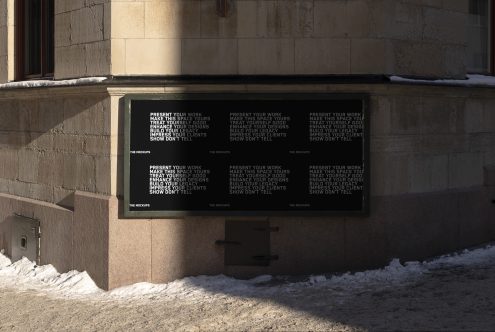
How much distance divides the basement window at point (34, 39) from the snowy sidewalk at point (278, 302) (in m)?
3.16

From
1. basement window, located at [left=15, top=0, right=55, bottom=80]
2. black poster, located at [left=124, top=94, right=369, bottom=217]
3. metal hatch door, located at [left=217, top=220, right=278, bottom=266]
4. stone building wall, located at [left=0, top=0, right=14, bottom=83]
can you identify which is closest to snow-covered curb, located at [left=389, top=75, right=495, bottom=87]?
black poster, located at [left=124, top=94, right=369, bottom=217]

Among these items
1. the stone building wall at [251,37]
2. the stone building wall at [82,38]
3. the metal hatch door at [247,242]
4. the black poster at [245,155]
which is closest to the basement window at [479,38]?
the stone building wall at [251,37]

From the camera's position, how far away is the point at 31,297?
9.30 meters

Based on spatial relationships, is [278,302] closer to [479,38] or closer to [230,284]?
[230,284]

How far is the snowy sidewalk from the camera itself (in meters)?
7.43

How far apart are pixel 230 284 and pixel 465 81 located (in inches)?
160

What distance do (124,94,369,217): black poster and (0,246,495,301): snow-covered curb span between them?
30.8 inches

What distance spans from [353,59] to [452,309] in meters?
3.21

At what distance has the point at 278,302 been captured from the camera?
816 cm

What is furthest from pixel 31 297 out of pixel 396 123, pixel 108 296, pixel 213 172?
pixel 396 123

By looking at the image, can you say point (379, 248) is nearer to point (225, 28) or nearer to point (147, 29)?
point (225, 28)

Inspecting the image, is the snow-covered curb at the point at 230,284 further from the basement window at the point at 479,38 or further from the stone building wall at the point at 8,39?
the stone building wall at the point at 8,39

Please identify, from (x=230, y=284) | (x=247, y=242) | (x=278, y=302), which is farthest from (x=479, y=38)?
(x=278, y=302)

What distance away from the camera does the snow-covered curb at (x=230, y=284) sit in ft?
28.9
